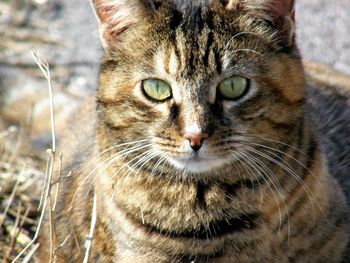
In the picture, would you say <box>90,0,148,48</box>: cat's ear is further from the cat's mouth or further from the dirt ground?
the dirt ground

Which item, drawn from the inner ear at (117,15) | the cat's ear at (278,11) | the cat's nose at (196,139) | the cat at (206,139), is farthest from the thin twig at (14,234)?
the cat's ear at (278,11)

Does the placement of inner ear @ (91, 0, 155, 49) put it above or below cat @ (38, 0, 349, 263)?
above

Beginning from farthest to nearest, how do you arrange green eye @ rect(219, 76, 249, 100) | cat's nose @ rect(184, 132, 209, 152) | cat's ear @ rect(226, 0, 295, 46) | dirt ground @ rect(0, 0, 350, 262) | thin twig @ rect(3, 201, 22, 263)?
1. dirt ground @ rect(0, 0, 350, 262)
2. thin twig @ rect(3, 201, 22, 263)
3. cat's ear @ rect(226, 0, 295, 46)
4. green eye @ rect(219, 76, 249, 100)
5. cat's nose @ rect(184, 132, 209, 152)

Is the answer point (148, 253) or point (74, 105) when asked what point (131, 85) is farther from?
point (74, 105)

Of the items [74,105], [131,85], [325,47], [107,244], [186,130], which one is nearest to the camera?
[186,130]

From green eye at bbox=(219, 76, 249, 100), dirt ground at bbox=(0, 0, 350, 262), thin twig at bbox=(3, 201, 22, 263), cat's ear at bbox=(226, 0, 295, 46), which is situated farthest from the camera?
dirt ground at bbox=(0, 0, 350, 262)

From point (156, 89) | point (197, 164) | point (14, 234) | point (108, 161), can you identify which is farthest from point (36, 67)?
point (197, 164)

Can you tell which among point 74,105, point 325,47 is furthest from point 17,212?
point 325,47

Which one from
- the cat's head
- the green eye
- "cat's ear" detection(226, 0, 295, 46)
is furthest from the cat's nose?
"cat's ear" detection(226, 0, 295, 46)
